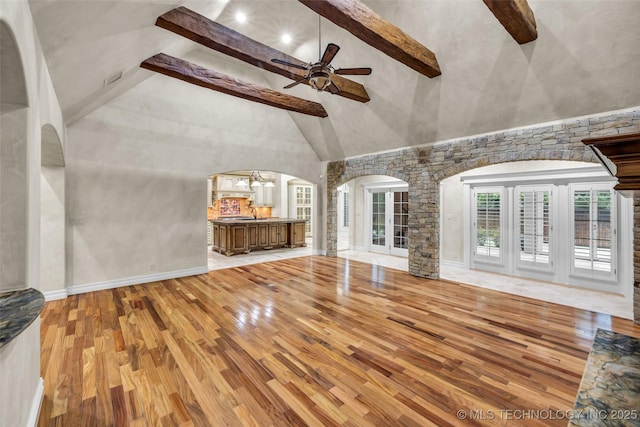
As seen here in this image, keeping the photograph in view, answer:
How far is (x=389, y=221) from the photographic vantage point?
27.4 feet

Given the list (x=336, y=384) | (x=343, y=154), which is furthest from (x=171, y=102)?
(x=336, y=384)

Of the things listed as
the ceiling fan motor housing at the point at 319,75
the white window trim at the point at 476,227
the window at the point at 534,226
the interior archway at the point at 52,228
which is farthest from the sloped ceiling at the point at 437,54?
the window at the point at 534,226

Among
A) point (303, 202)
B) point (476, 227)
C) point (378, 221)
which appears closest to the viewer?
point (476, 227)

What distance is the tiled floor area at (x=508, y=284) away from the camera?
13.7 feet

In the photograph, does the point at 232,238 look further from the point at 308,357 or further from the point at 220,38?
the point at 308,357

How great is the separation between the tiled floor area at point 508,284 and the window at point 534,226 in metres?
0.46

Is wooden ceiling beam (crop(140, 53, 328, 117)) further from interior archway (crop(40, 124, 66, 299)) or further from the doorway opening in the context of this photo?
interior archway (crop(40, 124, 66, 299))

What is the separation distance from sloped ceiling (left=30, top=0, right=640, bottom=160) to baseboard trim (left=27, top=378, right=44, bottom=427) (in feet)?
8.14

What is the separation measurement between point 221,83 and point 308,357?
4576mm

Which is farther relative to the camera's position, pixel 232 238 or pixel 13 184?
pixel 232 238

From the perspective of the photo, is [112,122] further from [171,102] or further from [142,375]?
[142,375]

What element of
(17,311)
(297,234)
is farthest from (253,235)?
(17,311)

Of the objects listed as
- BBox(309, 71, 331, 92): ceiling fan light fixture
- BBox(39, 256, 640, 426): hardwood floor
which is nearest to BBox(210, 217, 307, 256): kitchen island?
BBox(39, 256, 640, 426): hardwood floor

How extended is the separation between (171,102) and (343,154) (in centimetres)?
408
